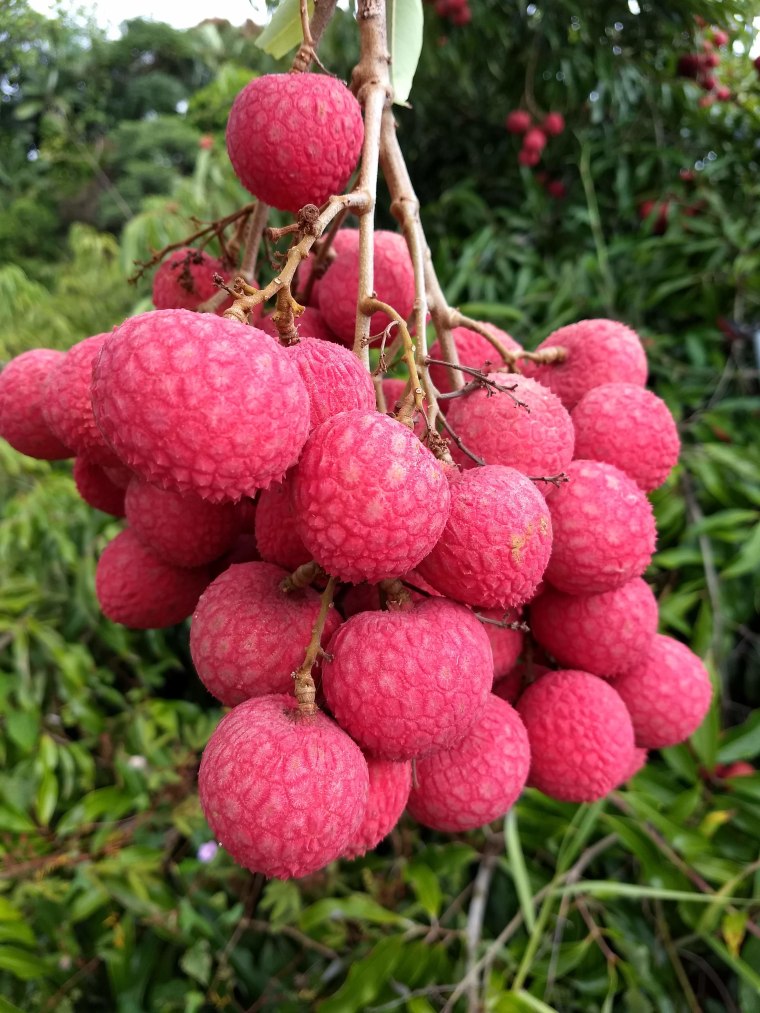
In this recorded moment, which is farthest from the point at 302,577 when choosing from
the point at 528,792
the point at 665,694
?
the point at 528,792

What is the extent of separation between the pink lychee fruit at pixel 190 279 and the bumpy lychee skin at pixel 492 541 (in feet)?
0.93

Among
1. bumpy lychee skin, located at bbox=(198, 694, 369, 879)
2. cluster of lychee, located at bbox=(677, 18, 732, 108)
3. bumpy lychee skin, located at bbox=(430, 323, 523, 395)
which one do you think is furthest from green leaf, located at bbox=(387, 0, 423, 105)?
cluster of lychee, located at bbox=(677, 18, 732, 108)

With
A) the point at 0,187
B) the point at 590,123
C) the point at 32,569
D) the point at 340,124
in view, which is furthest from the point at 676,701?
the point at 0,187

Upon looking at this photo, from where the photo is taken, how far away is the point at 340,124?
0.43 metres

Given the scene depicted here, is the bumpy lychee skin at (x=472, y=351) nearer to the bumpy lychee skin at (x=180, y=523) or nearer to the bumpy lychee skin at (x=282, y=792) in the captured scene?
the bumpy lychee skin at (x=180, y=523)

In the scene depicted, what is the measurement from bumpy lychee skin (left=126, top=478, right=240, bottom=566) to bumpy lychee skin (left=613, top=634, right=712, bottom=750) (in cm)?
36

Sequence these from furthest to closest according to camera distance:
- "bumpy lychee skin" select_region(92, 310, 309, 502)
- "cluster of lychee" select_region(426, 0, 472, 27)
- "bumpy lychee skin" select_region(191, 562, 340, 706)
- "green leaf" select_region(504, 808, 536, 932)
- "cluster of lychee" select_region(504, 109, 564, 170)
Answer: "cluster of lychee" select_region(504, 109, 564, 170)
"cluster of lychee" select_region(426, 0, 472, 27)
"green leaf" select_region(504, 808, 536, 932)
"bumpy lychee skin" select_region(191, 562, 340, 706)
"bumpy lychee skin" select_region(92, 310, 309, 502)

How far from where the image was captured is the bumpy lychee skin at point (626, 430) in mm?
514

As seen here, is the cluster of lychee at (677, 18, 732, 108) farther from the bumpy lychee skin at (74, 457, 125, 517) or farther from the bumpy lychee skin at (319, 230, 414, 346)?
the bumpy lychee skin at (74, 457, 125, 517)

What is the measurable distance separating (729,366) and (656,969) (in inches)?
46.0

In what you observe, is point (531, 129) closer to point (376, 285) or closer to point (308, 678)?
point (376, 285)

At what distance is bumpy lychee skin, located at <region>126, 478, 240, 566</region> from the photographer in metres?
0.44

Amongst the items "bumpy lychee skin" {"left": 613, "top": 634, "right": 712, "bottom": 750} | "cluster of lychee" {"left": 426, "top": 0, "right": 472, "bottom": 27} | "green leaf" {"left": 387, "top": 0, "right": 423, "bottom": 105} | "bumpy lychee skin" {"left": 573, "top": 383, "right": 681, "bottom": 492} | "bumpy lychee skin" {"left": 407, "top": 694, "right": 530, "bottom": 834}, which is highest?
"cluster of lychee" {"left": 426, "top": 0, "right": 472, "bottom": 27}

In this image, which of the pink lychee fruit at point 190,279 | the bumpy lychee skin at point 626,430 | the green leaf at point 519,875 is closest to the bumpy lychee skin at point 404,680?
the bumpy lychee skin at point 626,430
